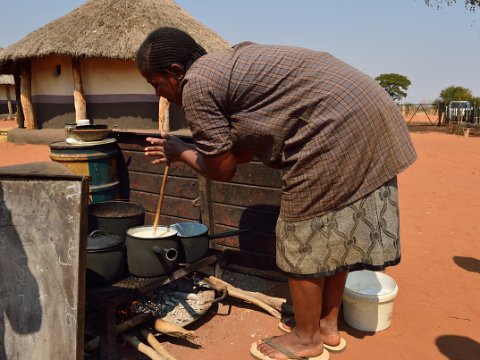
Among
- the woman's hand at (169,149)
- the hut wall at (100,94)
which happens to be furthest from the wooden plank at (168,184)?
the hut wall at (100,94)

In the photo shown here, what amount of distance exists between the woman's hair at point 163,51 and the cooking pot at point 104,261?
98cm

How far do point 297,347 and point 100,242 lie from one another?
1.19 metres

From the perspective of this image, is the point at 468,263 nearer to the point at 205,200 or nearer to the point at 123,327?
the point at 205,200

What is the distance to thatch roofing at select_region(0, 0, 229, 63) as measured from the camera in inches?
436

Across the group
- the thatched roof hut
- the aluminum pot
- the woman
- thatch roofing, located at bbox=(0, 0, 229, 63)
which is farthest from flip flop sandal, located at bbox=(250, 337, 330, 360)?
thatch roofing, located at bbox=(0, 0, 229, 63)

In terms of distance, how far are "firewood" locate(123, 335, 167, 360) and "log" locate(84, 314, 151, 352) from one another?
0.20 ft

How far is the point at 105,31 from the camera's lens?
1148cm

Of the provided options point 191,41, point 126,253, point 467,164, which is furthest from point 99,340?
point 467,164

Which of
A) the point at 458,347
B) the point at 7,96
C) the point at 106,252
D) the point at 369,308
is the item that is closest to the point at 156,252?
the point at 106,252

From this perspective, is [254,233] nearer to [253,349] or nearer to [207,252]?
[207,252]

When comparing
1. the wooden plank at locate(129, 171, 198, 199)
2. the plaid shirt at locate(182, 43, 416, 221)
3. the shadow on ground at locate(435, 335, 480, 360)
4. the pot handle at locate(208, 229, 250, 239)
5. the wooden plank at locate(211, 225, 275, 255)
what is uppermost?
the plaid shirt at locate(182, 43, 416, 221)

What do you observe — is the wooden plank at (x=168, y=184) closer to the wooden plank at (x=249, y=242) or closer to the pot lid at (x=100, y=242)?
the wooden plank at (x=249, y=242)

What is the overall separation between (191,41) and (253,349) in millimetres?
1646

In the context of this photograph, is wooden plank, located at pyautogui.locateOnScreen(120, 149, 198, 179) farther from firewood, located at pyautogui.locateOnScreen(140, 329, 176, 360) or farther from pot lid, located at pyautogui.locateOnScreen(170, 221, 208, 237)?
firewood, located at pyautogui.locateOnScreen(140, 329, 176, 360)
